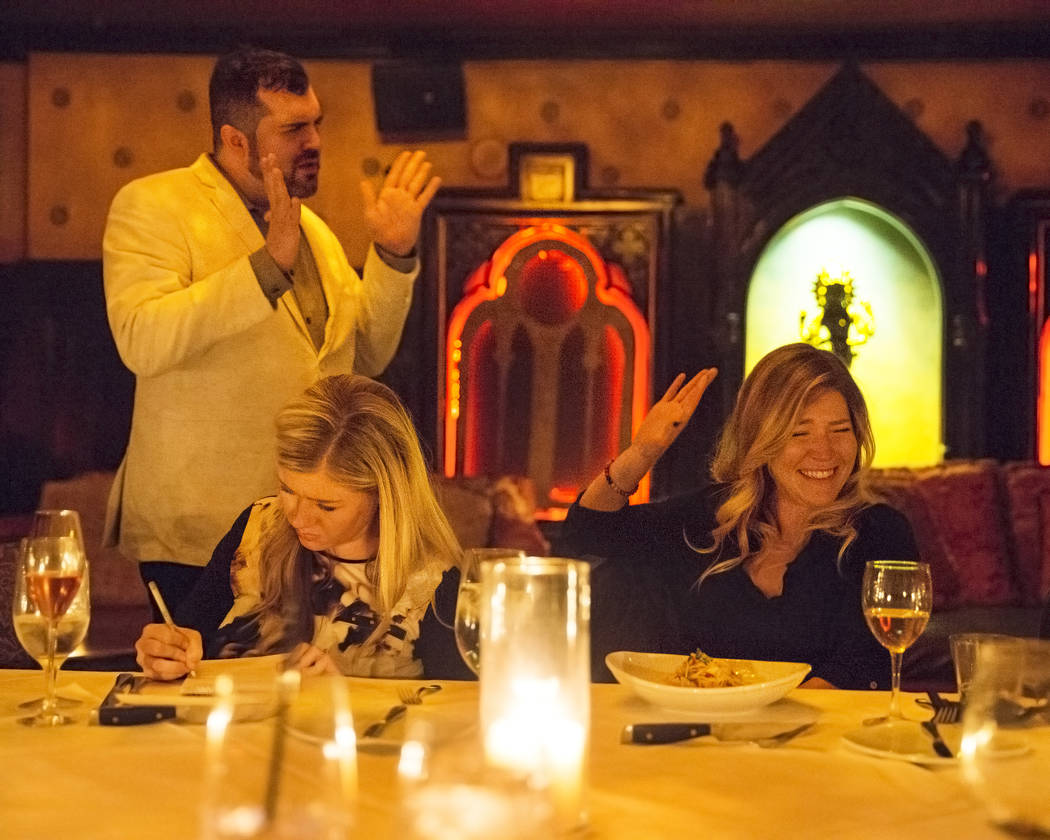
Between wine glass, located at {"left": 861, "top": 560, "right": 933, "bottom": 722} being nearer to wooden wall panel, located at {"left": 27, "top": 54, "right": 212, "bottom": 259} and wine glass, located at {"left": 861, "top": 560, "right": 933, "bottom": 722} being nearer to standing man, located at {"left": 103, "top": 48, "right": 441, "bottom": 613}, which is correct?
standing man, located at {"left": 103, "top": 48, "right": 441, "bottom": 613}

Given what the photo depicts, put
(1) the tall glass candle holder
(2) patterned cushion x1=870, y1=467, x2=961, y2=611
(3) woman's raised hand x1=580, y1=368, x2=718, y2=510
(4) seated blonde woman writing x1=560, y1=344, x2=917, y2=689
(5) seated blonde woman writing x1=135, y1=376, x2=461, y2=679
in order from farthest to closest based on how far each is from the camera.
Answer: (2) patterned cushion x1=870, y1=467, x2=961, y2=611 < (3) woman's raised hand x1=580, y1=368, x2=718, y2=510 < (4) seated blonde woman writing x1=560, y1=344, x2=917, y2=689 < (5) seated blonde woman writing x1=135, y1=376, x2=461, y2=679 < (1) the tall glass candle holder

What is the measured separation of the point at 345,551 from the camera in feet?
6.66

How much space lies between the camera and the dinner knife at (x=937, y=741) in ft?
4.16

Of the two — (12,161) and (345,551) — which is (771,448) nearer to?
(345,551)

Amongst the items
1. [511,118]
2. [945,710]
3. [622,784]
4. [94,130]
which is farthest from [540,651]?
[94,130]

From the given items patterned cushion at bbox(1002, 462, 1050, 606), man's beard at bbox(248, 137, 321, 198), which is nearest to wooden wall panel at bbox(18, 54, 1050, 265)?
patterned cushion at bbox(1002, 462, 1050, 606)

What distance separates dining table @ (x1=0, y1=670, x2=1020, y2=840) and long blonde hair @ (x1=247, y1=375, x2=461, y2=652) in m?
0.48

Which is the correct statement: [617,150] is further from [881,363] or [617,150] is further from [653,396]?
[881,363]

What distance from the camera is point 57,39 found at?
5.18m

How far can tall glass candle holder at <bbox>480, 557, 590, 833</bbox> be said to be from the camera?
98 centimetres

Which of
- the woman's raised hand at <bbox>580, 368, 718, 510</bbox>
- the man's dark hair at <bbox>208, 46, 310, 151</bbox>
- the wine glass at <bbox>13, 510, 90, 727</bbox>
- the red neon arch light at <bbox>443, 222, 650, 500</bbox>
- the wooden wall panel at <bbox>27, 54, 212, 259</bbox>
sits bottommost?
the wine glass at <bbox>13, 510, 90, 727</bbox>

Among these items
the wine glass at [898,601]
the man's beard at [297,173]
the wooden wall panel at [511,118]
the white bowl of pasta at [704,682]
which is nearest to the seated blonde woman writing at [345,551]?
the white bowl of pasta at [704,682]

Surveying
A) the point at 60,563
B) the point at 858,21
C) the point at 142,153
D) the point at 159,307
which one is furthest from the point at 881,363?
the point at 60,563

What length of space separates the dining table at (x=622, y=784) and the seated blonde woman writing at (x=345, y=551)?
0.44m
